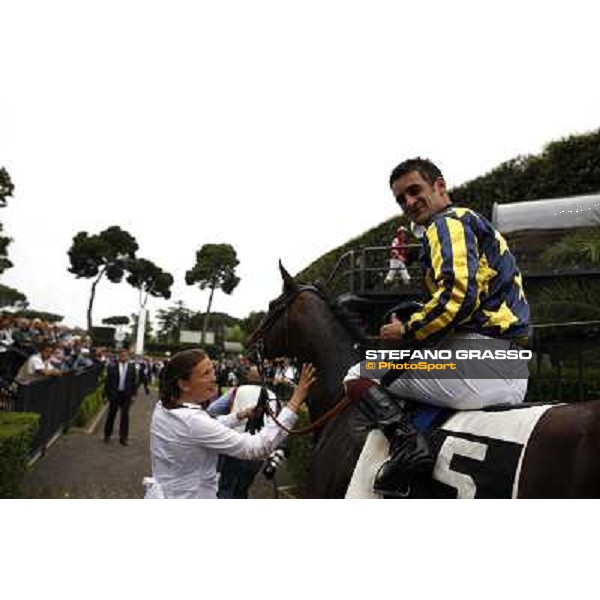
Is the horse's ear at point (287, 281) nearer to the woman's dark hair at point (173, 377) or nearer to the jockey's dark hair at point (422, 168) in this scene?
the woman's dark hair at point (173, 377)

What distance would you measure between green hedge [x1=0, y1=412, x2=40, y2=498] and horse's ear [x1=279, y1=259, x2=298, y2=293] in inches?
111

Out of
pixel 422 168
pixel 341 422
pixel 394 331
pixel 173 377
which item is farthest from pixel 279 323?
pixel 422 168

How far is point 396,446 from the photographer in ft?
6.04

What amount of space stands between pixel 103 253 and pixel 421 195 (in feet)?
44.7

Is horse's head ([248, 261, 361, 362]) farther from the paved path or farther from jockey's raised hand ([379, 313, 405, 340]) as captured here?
the paved path

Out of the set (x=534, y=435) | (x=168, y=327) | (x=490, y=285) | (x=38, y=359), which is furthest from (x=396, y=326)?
(x=168, y=327)

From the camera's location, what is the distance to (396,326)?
1.95m

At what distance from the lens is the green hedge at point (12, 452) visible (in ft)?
13.4

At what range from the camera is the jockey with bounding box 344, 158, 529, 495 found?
1.78 metres

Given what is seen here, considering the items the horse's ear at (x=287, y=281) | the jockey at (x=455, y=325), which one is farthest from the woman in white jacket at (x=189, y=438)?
the horse's ear at (x=287, y=281)

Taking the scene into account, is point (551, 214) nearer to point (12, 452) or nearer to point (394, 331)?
point (394, 331)
